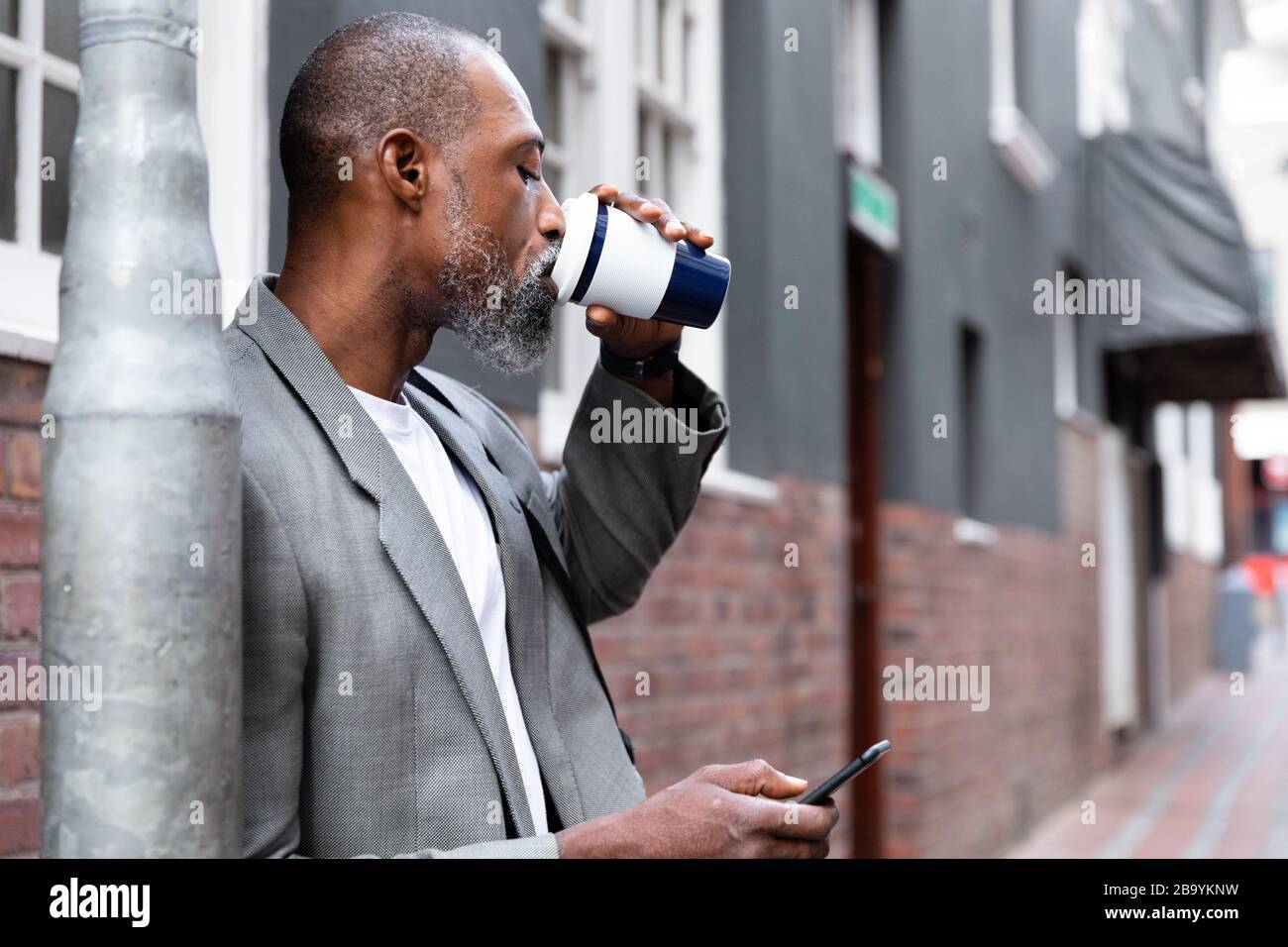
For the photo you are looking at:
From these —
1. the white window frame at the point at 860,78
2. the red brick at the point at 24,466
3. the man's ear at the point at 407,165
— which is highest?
the white window frame at the point at 860,78


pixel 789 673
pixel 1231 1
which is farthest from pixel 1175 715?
pixel 789 673

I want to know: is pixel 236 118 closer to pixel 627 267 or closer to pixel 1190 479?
pixel 627 267

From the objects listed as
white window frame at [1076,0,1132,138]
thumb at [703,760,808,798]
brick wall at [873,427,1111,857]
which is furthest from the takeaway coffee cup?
white window frame at [1076,0,1132,138]

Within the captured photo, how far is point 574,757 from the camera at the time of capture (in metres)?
1.93

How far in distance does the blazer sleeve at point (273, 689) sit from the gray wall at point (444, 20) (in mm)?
1472

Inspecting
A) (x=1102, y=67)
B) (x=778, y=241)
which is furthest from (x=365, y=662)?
(x=1102, y=67)

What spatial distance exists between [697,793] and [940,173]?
283 inches

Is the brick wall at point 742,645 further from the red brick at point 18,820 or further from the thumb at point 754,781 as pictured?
the thumb at point 754,781

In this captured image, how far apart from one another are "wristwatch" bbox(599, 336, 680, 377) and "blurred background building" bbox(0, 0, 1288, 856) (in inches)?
36.5

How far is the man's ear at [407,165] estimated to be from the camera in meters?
1.88

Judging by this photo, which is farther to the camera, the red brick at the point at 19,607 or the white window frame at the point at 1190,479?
the white window frame at the point at 1190,479

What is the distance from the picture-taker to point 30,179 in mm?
2643

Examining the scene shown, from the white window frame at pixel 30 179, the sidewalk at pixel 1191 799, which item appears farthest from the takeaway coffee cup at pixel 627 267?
the sidewalk at pixel 1191 799

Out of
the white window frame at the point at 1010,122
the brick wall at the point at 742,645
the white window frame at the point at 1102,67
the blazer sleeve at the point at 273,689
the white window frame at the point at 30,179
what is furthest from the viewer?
the white window frame at the point at 1102,67
